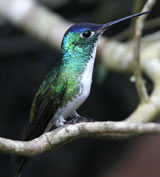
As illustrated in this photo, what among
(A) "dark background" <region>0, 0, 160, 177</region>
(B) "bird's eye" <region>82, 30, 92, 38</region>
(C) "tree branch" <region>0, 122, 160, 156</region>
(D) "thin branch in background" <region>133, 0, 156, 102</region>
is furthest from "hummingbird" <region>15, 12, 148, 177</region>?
(A) "dark background" <region>0, 0, 160, 177</region>

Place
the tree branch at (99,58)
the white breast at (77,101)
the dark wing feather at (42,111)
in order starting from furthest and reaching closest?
the dark wing feather at (42,111) → the white breast at (77,101) → the tree branch at (99,58)

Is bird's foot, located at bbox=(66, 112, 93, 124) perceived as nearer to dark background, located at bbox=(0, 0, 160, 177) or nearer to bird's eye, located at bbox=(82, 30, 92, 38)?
bird's eye, located at bbox=(82, 30, 92, 38)

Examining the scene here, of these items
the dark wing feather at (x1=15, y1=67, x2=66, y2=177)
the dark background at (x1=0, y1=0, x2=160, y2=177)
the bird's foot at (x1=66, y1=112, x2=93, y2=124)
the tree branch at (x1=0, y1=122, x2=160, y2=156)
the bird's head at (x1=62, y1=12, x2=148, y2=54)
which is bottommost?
the dark background at (x1=0, y1=0, x2=160, y2=177)

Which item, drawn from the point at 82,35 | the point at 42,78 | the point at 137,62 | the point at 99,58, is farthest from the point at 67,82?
the point at 42,78

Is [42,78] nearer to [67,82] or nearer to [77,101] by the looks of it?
[67,82]

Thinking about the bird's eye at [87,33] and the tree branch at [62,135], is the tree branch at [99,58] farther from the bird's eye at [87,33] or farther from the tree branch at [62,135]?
the bird's eye at [87,33]

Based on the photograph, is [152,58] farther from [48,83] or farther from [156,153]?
[156,153]

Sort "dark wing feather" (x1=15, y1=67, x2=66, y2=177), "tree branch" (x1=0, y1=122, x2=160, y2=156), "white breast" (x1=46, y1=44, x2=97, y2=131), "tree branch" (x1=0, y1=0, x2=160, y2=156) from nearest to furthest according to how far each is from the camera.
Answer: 1. "tree branch" (x1=0, y1=122, x2=160, y2=156)
2. "tree branch" (x1=0, y1=0, x2=160, y2=156)
3. "white breast" (x1=46, y1=44, x2=97, y2=131)
4. "dark wing feather" (x1=15, y1=67, x2=66, y2=177)

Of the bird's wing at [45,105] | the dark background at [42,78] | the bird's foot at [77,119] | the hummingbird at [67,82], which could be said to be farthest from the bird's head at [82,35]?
the dark background at [42,78]
